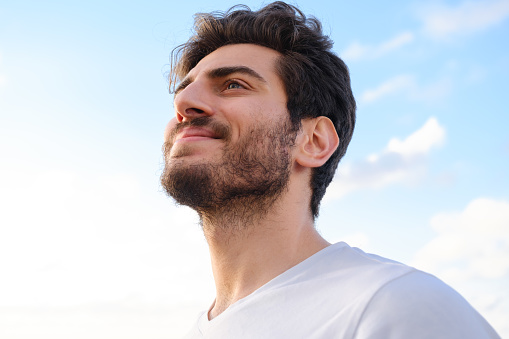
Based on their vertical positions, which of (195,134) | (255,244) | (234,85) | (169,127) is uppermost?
(234,85)

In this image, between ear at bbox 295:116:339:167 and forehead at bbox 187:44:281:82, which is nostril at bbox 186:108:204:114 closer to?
forehead at bbox 187:44:281:82

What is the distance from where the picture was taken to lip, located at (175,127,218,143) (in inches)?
134

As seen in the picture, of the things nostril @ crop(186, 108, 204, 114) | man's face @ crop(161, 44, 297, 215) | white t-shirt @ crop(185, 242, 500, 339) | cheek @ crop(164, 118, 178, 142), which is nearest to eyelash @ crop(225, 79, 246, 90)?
man's face @ crop(161, 44, 297, 215)

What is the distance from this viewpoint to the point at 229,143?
336cm

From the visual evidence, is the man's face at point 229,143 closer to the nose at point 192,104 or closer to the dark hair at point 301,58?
the nose at point 192,104

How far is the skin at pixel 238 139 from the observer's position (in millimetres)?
3271

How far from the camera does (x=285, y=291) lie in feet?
9.45

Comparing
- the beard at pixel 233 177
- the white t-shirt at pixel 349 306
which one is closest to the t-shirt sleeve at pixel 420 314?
the white t-shirt at pixel 349 306

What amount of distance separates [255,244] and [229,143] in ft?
2.23

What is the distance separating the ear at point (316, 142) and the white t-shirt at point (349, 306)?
719 mm

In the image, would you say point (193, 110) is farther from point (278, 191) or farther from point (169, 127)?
point (278, 191)

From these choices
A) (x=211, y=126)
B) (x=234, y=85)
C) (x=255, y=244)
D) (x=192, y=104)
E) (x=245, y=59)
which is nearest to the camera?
(x=255, y=244)

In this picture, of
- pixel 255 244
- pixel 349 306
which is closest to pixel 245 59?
pixel 255 244

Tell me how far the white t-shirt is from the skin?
23cm
